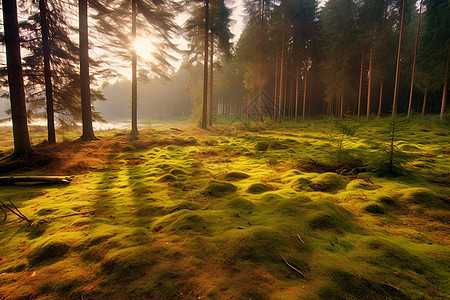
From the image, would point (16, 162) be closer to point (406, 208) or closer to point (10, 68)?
point (10, 68)

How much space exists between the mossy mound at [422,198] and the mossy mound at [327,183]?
37.3 inches

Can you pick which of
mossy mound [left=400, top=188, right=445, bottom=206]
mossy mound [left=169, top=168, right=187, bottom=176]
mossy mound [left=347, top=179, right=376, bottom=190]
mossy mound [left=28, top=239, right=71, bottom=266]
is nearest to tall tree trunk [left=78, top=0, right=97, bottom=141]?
mossy mound [left=169, top=168, right=187, bottom=176]

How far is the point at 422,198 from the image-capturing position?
3.09 metres

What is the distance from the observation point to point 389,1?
62.3ft

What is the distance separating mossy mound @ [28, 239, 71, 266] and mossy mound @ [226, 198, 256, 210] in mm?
2037

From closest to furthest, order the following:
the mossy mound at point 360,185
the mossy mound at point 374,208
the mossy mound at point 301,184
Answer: the mossy mound at point 374,208
the mossy mound at point 360,185
the mossy mound at point 301,184

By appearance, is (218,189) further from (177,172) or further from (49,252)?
(49,252)

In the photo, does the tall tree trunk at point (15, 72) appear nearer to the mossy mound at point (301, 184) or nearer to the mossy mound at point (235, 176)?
the mossy mound at point (235, 176)

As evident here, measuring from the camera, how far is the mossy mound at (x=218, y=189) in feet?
12.2

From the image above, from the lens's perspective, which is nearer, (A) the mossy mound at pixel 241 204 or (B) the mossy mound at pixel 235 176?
(A) the mossy mound at pixel 241 204

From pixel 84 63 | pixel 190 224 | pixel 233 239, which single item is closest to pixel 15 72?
pixel 84 63

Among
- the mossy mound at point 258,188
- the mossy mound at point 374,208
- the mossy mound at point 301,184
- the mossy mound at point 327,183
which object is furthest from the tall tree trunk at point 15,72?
the mossy mound at point 374,208

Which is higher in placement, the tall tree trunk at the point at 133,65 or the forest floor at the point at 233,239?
the tall tree trunk at the point at 133,65

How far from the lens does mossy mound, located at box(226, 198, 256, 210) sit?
3.05 m
